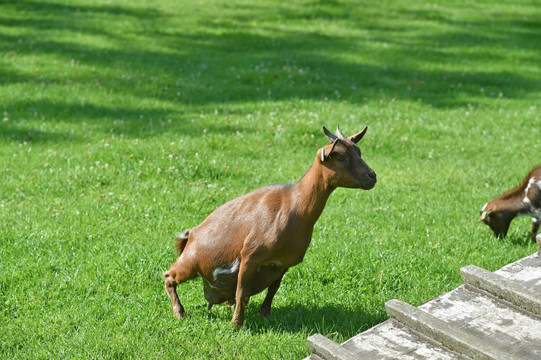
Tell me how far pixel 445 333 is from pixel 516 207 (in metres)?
4.44

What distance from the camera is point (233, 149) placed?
12617mm

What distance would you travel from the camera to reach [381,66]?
2048 centimetres

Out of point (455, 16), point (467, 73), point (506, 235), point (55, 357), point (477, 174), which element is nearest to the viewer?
point (55, 357)

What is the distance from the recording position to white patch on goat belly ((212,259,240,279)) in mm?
6160

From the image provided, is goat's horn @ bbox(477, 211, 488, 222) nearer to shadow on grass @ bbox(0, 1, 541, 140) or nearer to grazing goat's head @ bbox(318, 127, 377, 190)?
grazing goat's head @ bbox(318, 127, 377, 190)

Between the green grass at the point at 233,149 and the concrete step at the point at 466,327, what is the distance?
627 mm

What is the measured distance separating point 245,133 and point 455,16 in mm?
16826

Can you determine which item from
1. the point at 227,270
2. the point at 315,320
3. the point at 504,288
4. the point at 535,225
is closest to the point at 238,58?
the point at 535,225

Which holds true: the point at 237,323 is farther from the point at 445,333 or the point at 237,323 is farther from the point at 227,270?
the point at 445,333

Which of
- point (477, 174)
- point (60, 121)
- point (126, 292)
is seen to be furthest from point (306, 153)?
point (126, 292)

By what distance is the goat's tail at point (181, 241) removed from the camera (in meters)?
6.73

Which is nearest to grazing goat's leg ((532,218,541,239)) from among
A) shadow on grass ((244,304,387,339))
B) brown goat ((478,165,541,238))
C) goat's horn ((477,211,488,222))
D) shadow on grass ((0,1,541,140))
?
brown goat ((478,165,541,238))

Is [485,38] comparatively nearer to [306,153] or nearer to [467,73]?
[467,73]

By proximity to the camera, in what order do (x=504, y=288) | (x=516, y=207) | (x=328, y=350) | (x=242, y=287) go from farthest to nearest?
(x=516, y=207) → (x=504, y=288) → (x=242, y=287) → (x=328, y=350)
